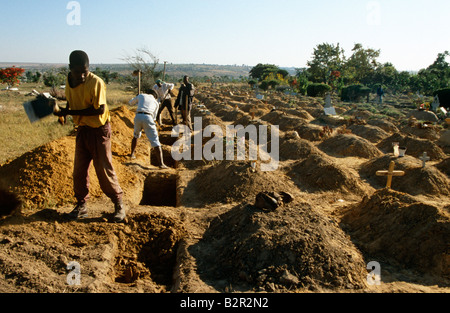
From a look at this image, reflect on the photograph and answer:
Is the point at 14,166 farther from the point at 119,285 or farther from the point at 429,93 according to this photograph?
the point at 429,93

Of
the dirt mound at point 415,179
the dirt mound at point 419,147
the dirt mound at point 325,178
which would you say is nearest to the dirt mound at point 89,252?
the dirt mound at point 325,178

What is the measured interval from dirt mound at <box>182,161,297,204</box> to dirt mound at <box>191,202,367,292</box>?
146cm

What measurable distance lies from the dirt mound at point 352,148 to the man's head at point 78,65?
8.00 m

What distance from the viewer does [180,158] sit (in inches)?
296

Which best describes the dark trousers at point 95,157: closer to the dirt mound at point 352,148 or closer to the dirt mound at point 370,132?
the dirt mound at point 352,148

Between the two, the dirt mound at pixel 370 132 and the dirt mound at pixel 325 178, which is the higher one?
the dirt mound at pixel 370 132

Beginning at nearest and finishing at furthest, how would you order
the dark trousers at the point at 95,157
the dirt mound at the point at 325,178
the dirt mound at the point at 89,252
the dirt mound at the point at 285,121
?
the dirt mound at the point at 89,252 → the dark trousers at the point at 95,157 → the dirt mound at the point at 325,178 → the dirt mound at the point at 285,121

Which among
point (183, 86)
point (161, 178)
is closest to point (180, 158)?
point (161, 178)

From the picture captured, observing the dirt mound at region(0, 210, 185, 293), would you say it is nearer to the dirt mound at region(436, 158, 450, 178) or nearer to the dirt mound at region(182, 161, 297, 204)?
the dirt mound at region(182, 161, 297, 204)

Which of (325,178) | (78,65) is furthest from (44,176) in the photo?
(325,178)

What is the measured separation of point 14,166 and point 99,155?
1716 millimetres

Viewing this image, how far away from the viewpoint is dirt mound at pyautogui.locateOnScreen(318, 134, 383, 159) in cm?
941

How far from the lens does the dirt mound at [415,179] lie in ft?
21.5

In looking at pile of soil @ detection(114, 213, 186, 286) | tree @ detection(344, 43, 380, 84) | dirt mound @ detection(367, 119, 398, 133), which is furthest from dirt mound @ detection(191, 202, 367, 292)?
→ tree @ detection(344, 43, 380, 84)
